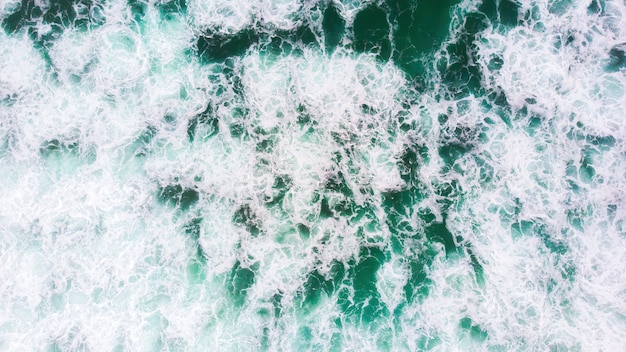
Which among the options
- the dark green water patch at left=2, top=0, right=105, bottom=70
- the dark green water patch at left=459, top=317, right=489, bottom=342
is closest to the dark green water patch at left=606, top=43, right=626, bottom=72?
the dark green water patch at left=459, top=317, right=489, bottom=342

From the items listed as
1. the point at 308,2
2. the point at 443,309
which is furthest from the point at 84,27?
the point at 443,309

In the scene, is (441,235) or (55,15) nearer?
(441,235)

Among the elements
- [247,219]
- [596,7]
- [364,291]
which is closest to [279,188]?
[247,219]

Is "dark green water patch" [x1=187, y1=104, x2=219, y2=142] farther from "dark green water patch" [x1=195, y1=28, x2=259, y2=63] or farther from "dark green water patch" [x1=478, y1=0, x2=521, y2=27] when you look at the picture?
"dark green water patch" [x1=478, y1=0, x2=521, y2=27]

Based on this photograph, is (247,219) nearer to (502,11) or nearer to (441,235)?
(441,235)

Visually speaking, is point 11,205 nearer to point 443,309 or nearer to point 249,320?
point 249,320

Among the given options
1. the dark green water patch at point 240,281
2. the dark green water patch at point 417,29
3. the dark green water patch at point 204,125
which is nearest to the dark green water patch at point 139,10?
the dark green water patch at point 204,125
